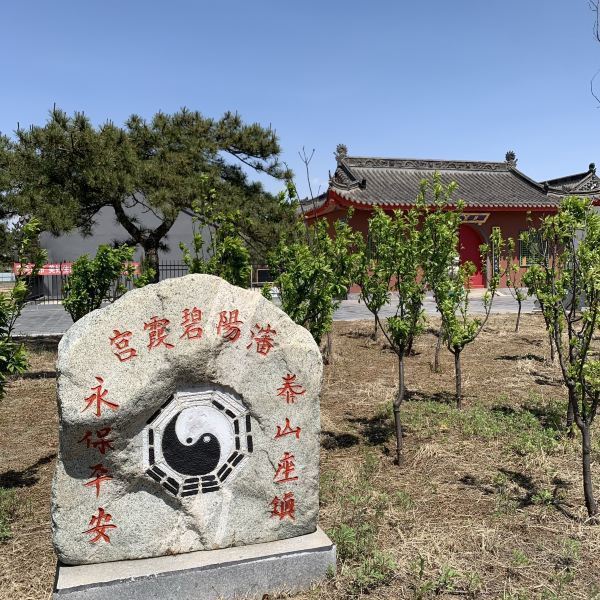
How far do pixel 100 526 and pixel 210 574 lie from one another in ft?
1.98

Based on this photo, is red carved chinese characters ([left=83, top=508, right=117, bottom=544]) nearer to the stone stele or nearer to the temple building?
the stone stele

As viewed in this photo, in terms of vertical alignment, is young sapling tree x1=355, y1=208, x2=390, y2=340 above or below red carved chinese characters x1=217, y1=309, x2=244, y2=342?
above

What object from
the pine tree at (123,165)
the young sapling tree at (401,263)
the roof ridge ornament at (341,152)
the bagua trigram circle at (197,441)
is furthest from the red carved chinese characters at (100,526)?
the roof ridge ornament at (341,152)

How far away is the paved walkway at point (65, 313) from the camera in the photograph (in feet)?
43.0

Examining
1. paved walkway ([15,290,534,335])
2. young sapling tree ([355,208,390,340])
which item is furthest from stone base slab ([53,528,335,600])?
paved walkway ([15,290,534,335])

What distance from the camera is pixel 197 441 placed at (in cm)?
303

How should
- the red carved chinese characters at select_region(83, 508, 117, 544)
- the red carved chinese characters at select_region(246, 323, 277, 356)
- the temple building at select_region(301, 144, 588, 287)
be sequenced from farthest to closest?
the temple building at select_region(301, 144, 588, 287), the red carved chinese characters at select_region(246, 323, 277, 356), the red carved chinese characters at select_region(83, 508, 117, 544)

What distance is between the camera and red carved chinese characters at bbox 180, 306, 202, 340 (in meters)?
2.95

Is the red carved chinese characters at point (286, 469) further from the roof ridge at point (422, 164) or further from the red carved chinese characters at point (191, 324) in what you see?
the roof ridge at point (422, 164)

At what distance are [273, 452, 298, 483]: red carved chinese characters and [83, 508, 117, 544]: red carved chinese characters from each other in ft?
2.88

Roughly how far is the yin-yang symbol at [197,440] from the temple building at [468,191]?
53.1ft

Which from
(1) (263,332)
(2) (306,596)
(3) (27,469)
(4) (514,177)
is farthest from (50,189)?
(4) (514,177)

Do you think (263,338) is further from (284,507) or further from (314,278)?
(314,278)

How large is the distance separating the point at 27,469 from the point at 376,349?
6.45 m
